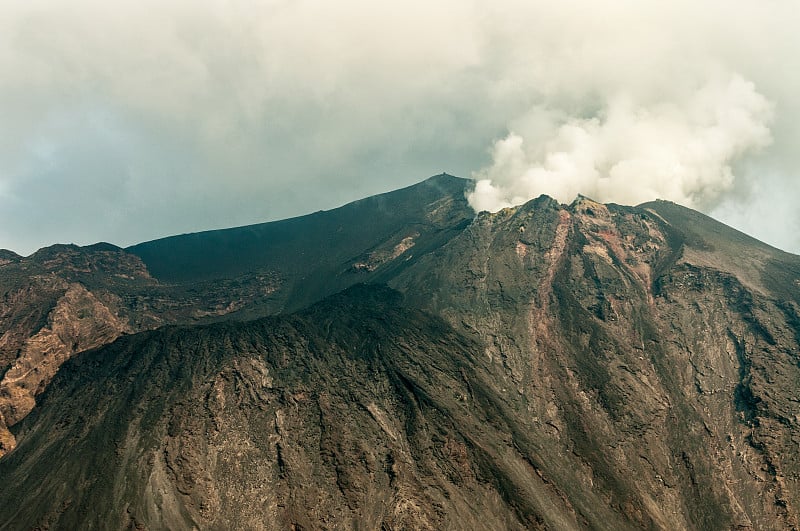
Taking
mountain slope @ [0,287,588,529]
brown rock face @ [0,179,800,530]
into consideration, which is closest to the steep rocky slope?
brown rock face @ [0,179,800,530]

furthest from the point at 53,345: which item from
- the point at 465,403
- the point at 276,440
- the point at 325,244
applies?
the point at 325,244

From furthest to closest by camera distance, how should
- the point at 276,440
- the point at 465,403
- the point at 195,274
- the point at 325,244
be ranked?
1. the point at 325,244
2. the point at 195,274
3. the point at 465,403
4. the point at 276,440

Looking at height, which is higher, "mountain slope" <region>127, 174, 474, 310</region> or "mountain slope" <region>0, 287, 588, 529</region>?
"mountain slope" <region>127, 174, 474, 310</region>

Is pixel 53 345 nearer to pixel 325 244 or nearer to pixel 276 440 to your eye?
pixel 276 440

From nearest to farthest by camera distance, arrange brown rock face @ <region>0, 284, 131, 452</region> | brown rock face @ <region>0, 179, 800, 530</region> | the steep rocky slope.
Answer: brown rock face @ <region>0, 179, 800, 530</region> < brown rock face @ <region>0, 284, 131, 452</region> < the steep rocky slope

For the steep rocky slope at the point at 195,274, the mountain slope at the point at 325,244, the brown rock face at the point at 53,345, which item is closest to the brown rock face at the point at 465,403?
the brown rock face at the point at 53,345

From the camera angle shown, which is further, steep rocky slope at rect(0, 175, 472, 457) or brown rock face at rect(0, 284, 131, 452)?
steep rocky slope at rect(0, 175, 472, 457)

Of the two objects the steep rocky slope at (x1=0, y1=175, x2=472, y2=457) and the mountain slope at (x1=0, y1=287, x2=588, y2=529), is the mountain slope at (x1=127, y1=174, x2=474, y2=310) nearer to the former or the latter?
the steep rocky slope at (x1=0, y1=175, x2=472, y2=457)

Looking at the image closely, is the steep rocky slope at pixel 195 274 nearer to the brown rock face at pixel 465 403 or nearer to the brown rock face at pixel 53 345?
the brown rock face at pixel 53 345
